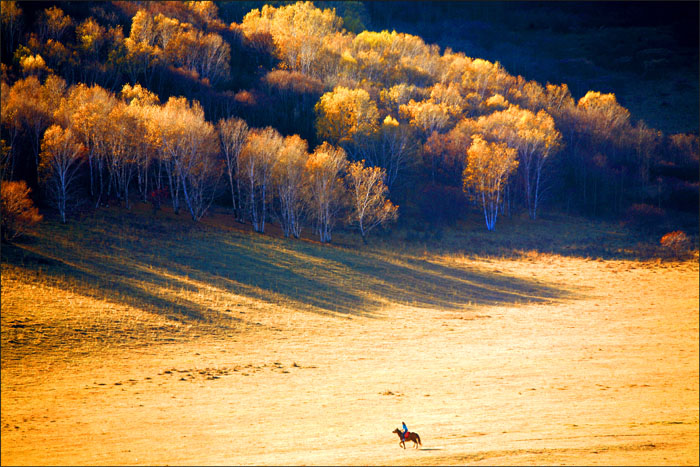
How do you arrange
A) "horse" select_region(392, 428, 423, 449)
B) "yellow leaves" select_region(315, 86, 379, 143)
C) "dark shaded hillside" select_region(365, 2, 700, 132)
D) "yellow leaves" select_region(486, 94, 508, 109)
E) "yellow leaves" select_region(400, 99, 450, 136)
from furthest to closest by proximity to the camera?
"dark shaded hillside" select_region(365, 2, 700, 132)
"yellow leaves" select_region(486, 94, 508, 109)
"yellow leaves" select_region(400, 99, 450, 136)
"yellow leaves" select_region(315, 86, 379, 143)
"horse" select_region(392, 428, 423, 449)

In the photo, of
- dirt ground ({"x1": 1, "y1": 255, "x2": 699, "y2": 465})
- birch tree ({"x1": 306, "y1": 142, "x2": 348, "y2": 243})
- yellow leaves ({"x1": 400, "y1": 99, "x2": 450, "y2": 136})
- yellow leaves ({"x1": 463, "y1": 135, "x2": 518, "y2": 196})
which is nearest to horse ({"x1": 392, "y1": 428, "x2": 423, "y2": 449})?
dirt ground ({"x1": 1, "y1": 255, "x2": 699, "y2": 465})

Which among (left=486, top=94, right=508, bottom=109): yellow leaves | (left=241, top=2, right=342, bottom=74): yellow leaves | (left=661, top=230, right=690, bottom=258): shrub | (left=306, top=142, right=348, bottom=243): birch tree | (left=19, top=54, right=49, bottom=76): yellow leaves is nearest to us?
(left=306, top=142, right=348, bottom=243): birch tree

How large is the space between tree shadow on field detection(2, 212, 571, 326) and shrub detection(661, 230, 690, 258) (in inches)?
882

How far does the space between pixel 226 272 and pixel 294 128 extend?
37.5 m

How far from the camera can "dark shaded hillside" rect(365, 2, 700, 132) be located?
131 m

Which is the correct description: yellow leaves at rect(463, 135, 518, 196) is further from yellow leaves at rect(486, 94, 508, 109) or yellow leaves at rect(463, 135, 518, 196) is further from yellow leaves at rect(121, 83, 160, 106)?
yellow leaves at rect(121, 83, 160, 106)

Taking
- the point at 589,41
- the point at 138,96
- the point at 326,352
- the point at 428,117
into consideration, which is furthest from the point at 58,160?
the point at 589,41

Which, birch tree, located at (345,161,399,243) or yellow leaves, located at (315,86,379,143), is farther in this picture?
yellow leaves, located at (315,86,379,143)

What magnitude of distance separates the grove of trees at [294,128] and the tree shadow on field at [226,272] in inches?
194

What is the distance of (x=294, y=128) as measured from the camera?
3004 inches

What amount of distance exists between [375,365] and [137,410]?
11.2 m

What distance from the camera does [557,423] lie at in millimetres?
17234

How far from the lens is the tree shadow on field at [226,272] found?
37094 mm

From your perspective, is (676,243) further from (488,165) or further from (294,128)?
(294,128)
